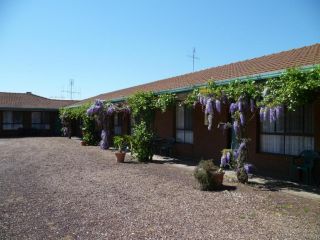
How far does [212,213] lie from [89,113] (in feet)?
47.3

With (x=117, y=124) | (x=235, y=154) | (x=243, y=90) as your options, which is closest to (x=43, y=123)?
(x=117, y=124)

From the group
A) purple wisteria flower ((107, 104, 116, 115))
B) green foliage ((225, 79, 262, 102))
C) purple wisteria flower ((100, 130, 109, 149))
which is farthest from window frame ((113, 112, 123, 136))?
green foliage ((225, 79, 262, 102))

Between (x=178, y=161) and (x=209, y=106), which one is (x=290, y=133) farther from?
(x=178, y=161)

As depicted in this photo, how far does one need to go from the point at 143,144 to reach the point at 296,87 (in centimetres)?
757

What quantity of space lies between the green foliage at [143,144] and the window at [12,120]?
23.3 meters

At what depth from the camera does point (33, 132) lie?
35.2 metres

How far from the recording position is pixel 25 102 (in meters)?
36.8

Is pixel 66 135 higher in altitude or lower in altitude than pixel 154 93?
lower

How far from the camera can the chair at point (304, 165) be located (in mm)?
9508

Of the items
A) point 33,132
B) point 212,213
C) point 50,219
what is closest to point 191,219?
point 212,213

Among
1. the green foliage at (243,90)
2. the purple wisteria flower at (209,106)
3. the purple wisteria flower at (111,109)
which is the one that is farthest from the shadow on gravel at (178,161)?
the purple wisteria flower at (111,109)

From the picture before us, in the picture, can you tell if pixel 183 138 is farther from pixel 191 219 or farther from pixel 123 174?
pixel 191 219

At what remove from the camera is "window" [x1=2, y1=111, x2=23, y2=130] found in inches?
1353

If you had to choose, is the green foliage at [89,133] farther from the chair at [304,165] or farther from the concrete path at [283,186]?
the chair at [304,165]
